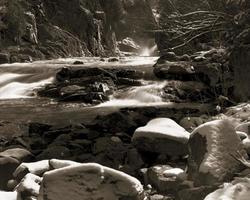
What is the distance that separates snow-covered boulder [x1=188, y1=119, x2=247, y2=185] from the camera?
4.95 meters

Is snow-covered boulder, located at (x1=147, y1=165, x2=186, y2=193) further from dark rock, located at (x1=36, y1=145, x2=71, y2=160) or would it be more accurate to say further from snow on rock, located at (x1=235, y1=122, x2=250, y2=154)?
dark rock, located at (x1=36, y1=145, x2=71, y2=160)

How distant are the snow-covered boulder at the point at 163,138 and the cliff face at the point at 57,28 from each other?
18.7 meters

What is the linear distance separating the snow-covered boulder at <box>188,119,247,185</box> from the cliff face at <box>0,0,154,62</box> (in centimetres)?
2061

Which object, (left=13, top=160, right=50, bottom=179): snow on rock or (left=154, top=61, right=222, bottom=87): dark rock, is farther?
(left=154, top=61, right=222, bottom=87): dark rock

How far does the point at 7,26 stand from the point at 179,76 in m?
20.1

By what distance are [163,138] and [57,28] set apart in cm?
3530

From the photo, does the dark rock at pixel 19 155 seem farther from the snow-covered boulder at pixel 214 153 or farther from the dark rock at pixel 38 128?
the snow-covered boulder at pixel 214 153

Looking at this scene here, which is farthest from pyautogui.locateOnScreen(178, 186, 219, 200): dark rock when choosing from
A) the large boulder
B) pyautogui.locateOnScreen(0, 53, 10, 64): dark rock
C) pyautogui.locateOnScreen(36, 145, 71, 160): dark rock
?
pyautogui.locateOnScreen(0, 53, 10, 64): dark rock

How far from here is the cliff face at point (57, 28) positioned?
3347 centimetres

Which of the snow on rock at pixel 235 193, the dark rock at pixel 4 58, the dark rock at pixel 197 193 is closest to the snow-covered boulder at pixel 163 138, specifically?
the dark rock at pixel 197 193

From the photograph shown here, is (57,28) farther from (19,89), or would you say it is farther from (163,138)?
(163,138)

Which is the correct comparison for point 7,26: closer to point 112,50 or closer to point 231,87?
point 112,50

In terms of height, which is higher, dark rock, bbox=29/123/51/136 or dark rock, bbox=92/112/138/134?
dark rock, bbox=92/112/138/134

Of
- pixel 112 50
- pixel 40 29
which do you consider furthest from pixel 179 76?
pixel 112 50
